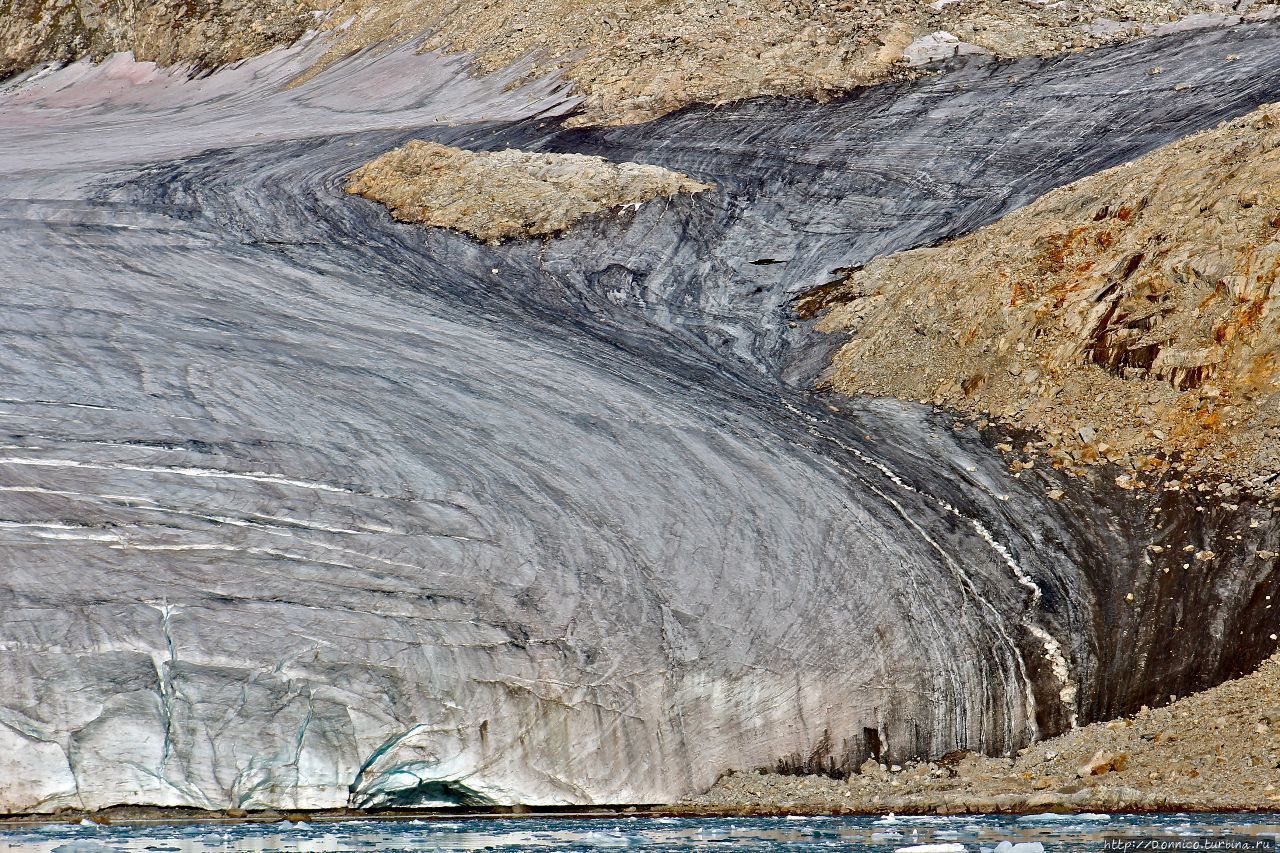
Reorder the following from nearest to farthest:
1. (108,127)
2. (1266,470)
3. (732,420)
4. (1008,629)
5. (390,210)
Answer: (1008,629) < (1266,470) < (732,420) < (390,210) < (108,127)

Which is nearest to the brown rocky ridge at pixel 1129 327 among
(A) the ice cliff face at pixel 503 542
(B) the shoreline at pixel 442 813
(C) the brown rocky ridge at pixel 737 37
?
(A) the ice cliff face at pixel 503 542

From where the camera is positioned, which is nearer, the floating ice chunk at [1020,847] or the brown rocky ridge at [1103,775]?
the floating ice chunk at [1020,847]

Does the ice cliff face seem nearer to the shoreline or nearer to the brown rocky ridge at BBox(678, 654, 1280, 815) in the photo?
the shoreline

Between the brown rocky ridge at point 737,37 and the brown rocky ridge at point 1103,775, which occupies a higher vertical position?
the brown rocky ridge at point 737,37

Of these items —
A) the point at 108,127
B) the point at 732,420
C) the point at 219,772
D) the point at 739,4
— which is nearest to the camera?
the point at 219,772

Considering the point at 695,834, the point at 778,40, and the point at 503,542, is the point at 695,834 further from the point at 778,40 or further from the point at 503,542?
the point at 778,40

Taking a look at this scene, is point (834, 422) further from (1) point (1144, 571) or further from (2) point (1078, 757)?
(2) point (1078, 757)

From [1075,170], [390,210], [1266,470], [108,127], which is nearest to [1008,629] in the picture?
[1266,470]

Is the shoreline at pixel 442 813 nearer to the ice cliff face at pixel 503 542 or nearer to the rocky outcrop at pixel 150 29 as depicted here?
the ice cliff face at pixel 503 542
